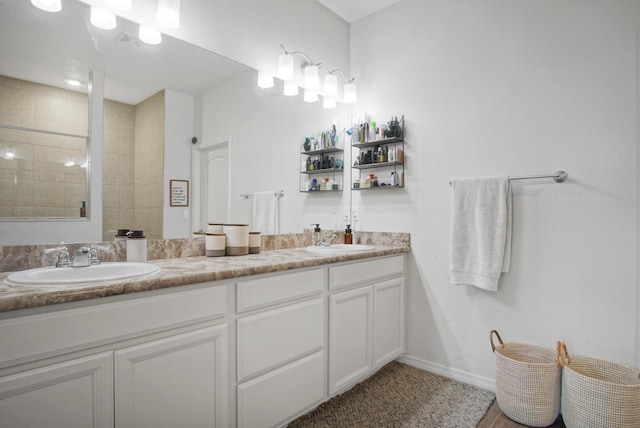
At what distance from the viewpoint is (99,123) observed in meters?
1.51

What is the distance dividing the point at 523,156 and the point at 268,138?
1601 millimetres

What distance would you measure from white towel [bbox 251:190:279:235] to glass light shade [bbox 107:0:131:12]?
1.13 metres

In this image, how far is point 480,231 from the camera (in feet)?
6.78

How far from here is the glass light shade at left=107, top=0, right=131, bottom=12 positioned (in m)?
1.52

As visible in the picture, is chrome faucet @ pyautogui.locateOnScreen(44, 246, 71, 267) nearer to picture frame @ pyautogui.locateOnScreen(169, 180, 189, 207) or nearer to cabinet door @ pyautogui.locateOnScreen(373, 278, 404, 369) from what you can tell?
picture frame @ pyautogui.locateOnScreen(169, 180, 189, 207)

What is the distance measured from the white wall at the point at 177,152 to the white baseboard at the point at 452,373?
1.80 metres

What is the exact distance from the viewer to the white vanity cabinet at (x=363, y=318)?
1.88 metres

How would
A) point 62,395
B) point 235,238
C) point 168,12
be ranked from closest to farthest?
1. point 62,395
2. point 168,12
3. point 235,238

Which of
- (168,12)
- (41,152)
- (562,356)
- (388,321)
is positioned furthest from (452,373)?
(168,12)

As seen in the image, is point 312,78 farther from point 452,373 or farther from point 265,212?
point 452,373

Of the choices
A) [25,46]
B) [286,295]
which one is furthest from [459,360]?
[25,46]

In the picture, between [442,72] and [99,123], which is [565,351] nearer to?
[442,72]

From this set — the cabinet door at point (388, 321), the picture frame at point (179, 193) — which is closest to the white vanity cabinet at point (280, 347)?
the cabinet door at point (388, 321)

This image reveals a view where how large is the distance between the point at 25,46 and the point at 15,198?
0.60 meters
